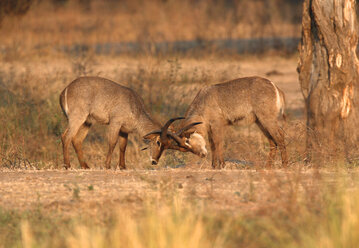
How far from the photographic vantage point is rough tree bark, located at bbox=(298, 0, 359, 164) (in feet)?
33.1

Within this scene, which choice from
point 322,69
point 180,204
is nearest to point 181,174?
point 180,204

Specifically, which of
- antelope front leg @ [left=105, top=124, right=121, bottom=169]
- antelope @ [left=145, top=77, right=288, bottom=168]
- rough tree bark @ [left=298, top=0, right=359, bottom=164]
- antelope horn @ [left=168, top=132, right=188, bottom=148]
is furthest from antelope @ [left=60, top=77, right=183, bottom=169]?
rough tree bark @ [left=298, top=0, right=359, bottom=164]

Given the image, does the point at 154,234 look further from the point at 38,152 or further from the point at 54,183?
the point at 38,152

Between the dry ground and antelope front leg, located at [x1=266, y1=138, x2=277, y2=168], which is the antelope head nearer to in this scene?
antelope front leg, located at [x1=266, y1=138, x2=277, y2=168]

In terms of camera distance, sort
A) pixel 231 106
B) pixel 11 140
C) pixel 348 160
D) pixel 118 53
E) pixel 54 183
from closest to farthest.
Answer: pixel 54 183, pixel 348 160, pixel 231 106, pixel 11 140, pixel 118 53

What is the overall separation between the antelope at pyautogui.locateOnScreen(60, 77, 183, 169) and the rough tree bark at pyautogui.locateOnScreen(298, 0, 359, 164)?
7.54 ft

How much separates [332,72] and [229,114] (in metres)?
1.64

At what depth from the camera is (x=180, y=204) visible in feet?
19.3

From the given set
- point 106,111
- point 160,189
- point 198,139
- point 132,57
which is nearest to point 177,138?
point 198,139

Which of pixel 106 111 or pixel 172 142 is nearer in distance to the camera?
pixel 172 142

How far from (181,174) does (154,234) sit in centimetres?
273

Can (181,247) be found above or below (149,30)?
above

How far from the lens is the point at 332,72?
10219mm

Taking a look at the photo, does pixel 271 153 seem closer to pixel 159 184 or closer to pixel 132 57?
pixel 159 184
